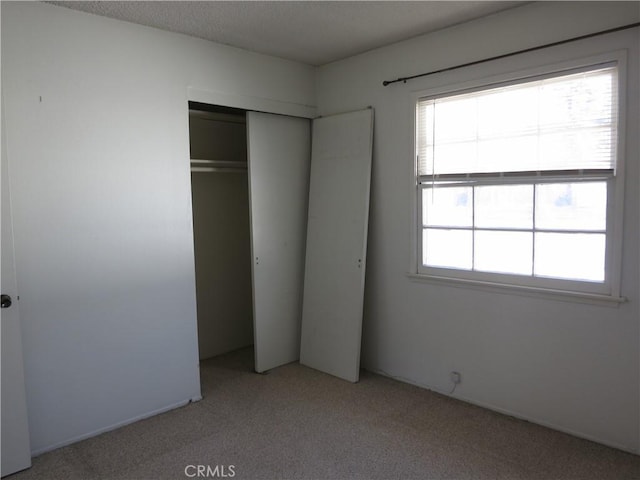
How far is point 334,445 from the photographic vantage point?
109 inches

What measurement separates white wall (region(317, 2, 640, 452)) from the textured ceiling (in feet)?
0.72

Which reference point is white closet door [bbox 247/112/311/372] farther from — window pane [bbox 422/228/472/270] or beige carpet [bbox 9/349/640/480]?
window pane [bbox 422/228/472/270]

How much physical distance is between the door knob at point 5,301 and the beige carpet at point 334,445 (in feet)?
2.94

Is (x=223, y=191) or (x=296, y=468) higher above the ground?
(x=223, y=191)

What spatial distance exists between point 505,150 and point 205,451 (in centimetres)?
255

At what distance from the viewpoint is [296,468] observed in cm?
254

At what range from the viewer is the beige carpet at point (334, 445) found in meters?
2.49

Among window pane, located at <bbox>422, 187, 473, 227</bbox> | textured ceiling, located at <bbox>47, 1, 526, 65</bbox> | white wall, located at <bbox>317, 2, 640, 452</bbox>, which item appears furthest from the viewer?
window pane, located at <bbox>422, 187, 473, 227</bbox>

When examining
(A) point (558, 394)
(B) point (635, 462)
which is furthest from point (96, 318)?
(B) point (635, 462)

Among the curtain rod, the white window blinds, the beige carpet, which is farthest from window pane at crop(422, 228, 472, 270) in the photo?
the curtain rod

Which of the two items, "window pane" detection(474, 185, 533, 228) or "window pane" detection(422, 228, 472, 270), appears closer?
"window pane" detection(474, 185, 533, 228)

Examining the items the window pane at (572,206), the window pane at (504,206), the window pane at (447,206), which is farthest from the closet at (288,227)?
the window pane at (572,206)

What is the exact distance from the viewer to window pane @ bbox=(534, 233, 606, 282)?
2676 mm

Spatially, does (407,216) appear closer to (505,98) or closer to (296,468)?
(505,98)
